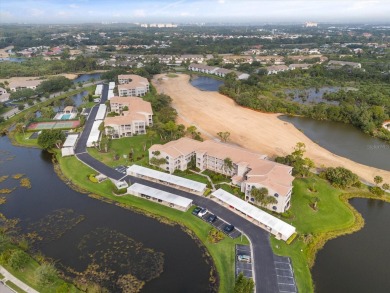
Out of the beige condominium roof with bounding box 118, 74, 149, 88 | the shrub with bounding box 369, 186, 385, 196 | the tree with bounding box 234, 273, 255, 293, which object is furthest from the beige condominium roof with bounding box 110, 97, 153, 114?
the tree with bounding box 234, 273, 255, 293

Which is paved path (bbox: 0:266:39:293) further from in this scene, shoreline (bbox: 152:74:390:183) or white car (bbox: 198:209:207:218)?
shoreline (bbox: 152:74:390:183)

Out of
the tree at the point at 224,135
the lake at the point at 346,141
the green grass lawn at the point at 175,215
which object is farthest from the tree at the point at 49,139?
the lake at the point at 346,141

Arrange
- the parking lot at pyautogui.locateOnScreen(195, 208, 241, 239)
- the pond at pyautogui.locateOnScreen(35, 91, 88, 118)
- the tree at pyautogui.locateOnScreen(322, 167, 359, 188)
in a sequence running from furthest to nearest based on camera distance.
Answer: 1. the pond at pyautogui.locateOnScreen(35, 91, 88, 118)
2. the tree at pyautogui.locateOnScreen(322, 167, 359, 188)
3. the parking lot at pyautogui.locateOnScreen(195, 208, 241, 239)

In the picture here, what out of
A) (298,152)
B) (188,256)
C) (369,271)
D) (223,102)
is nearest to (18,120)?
(223,102)

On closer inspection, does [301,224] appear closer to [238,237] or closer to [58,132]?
[238,237]

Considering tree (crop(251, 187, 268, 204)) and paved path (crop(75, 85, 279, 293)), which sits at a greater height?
tree (crop(251, 187, 268, 204))
